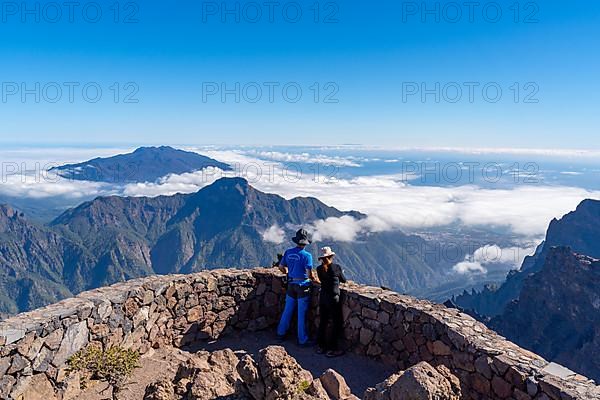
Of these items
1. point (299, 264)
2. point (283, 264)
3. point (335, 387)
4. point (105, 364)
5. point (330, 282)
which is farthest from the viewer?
point (283, 264)

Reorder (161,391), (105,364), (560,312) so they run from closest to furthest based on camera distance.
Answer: (161,391) → (105,364) → (560,312)

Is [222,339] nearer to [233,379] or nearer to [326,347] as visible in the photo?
[326,347]

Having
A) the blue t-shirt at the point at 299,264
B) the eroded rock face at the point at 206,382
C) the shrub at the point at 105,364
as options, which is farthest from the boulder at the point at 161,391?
the blue t-shirt at the point at 299,264

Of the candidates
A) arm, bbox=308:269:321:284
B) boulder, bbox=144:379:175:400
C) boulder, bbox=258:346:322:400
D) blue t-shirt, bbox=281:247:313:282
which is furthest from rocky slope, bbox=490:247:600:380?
boulder, bbox=144:379:175:400

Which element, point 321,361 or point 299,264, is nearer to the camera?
point 321,361

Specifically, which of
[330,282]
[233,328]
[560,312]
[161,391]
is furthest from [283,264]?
[560,312]

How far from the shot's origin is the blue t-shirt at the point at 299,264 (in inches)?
445

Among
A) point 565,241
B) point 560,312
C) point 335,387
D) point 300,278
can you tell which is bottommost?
point 560,312

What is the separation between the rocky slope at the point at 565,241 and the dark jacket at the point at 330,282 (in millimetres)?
168870

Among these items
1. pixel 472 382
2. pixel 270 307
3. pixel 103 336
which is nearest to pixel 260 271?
pixel 270 307

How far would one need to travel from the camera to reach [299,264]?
37.2 ft

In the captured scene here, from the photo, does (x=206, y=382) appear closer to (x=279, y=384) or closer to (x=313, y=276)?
(x=279, y=384)

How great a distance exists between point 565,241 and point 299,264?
207 m

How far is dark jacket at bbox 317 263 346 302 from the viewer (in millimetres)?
10844
